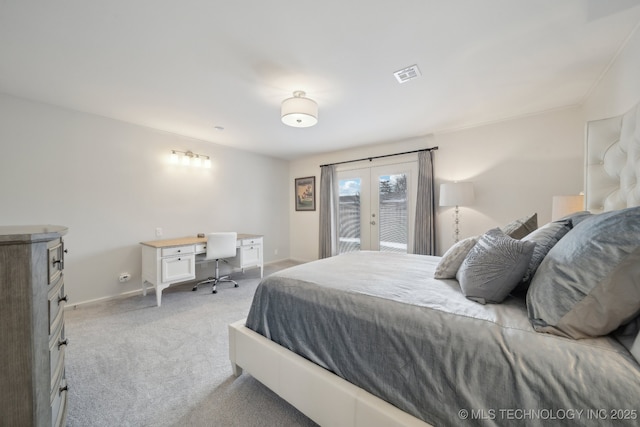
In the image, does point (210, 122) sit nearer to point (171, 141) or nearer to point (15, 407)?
point (171, 141)

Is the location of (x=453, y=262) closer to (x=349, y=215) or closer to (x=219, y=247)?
(x=219, y=247)

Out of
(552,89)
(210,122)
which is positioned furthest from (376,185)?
(210,122)

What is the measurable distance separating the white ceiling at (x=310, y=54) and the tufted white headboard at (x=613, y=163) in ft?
2.19

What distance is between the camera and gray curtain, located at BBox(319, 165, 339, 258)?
15.7ft

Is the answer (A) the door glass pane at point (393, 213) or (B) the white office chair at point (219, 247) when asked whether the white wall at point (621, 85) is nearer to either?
(A) the door glass pane at point (393, 213)

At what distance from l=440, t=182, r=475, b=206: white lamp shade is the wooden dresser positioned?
11.7ft

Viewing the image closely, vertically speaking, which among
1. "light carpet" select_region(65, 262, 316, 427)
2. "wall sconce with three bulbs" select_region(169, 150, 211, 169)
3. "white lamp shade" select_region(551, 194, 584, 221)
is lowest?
"light carpet" select_region(65, 262, 316, 427)

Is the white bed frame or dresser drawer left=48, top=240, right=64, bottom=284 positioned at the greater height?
dresser drawer left=48, top=240, right=64, bottom=284

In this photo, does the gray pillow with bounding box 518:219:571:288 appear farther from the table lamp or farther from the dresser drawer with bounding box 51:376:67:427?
the dresser drawer with bounding box 51:376:67:427

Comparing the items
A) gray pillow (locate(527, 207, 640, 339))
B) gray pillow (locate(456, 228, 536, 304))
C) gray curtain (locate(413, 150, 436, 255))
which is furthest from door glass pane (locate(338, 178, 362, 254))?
gray pillow (locate(527, 207, 640, 339))

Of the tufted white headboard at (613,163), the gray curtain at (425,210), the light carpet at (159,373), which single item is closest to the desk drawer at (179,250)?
the light carpet at (159,373)

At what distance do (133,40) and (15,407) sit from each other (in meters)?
2.12

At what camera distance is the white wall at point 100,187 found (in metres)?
2.55

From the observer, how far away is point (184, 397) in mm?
1512
